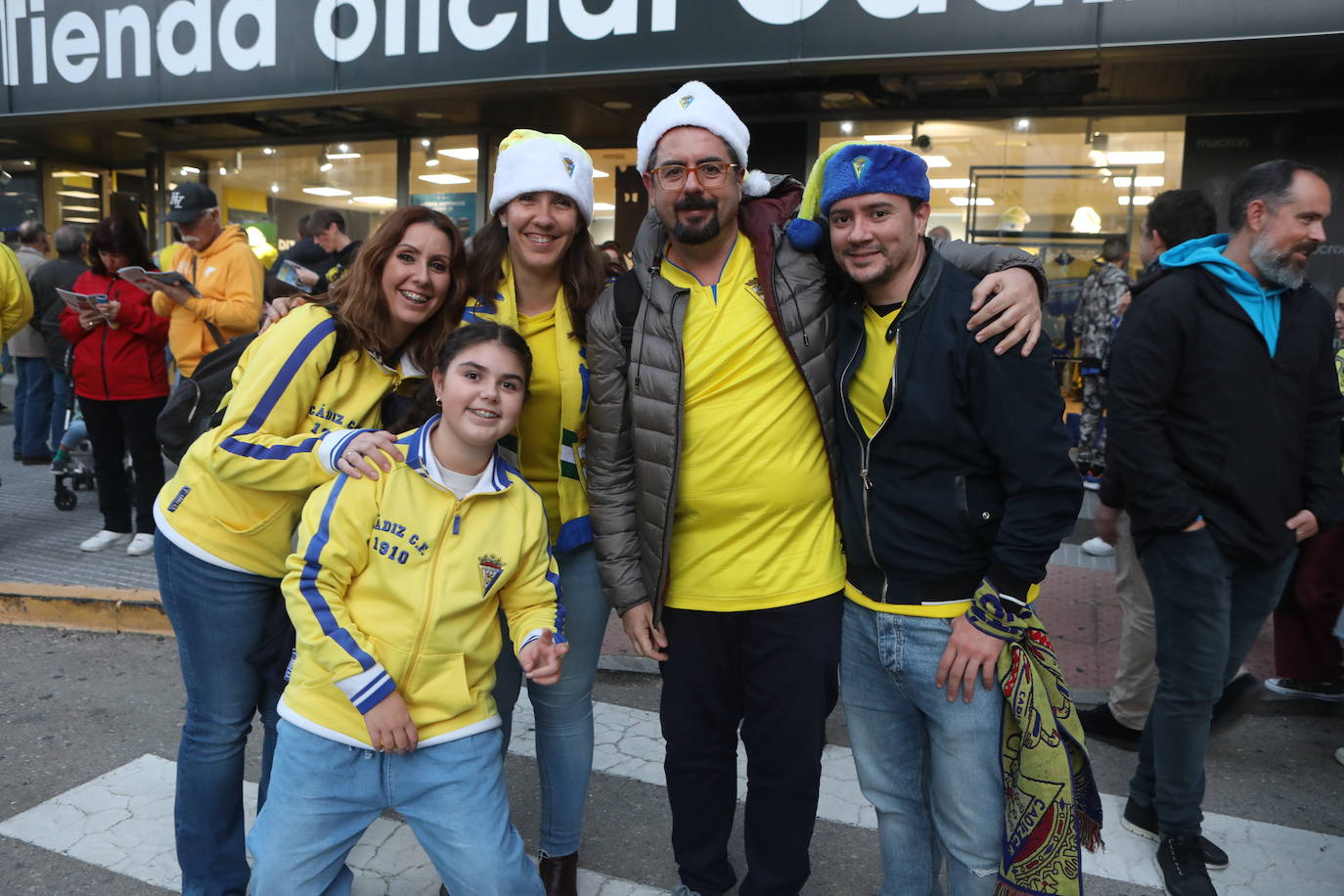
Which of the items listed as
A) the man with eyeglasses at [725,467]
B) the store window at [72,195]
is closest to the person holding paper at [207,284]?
the man with eyeglasses at [725,467]

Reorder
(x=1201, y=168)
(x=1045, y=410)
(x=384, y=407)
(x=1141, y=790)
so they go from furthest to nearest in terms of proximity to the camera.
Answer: (x=1201, y=168) → (x=1141, y=790) → (x=384, y=407) → (x=1045, y=410)

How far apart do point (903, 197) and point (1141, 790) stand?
2.36 metres

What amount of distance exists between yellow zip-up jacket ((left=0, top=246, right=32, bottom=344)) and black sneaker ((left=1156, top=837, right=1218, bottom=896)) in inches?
266

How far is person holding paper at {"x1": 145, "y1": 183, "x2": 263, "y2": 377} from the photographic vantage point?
5.84m

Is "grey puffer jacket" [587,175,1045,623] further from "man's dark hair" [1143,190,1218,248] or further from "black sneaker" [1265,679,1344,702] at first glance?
"black sneaker" [1265,679,1344,702]

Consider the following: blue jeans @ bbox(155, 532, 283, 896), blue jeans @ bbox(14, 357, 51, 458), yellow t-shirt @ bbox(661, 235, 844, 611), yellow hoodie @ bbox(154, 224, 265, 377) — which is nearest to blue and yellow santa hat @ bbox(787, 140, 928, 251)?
yellow t-shirt @ bbox(661, 235, 844, 611)

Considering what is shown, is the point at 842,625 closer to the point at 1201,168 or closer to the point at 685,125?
the point at 685,125

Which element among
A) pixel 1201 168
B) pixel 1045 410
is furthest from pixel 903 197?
pixel 1201 168

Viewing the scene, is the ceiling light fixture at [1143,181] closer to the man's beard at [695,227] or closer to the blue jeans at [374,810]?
the man's beard at [695,227]

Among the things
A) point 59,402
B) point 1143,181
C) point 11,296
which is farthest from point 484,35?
point 1143,181

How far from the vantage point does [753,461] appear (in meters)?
2.67

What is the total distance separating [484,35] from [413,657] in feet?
→ 23.7

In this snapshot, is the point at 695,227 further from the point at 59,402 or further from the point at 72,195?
the point at 72,195

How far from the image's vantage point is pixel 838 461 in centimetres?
269
